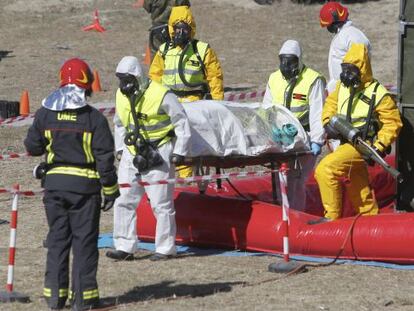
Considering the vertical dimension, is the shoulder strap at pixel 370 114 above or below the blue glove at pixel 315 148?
above

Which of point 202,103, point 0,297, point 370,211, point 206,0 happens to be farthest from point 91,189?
point 206,0

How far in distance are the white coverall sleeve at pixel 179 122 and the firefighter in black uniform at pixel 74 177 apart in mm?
1793

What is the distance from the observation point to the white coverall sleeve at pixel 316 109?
12.5 meters

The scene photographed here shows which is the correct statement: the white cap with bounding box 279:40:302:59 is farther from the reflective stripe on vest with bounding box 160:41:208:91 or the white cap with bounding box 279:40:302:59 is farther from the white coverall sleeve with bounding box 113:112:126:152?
the white coverall sleeve with bounding box 113:112:126:152

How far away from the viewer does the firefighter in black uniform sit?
Answer: 30.3ft

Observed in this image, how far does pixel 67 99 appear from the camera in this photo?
928 centimetres

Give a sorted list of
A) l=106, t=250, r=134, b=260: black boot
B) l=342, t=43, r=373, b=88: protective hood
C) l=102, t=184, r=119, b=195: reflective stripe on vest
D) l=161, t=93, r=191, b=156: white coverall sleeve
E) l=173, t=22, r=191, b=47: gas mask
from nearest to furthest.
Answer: l=102, t=184, r=119, b=195: reflective stripe on vest < l=161, t=93, r=191, b=156: white coverall sleeve < l=106, t=250, r=134, b=260: black boot < l=342, t=43, r=373, b=88: protective hood < l=173, t=22, r=191, b=47: gas mask

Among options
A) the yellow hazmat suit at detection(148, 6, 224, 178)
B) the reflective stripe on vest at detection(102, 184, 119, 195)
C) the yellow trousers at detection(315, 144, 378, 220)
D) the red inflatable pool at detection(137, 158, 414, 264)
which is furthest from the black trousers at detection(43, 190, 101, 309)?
the yellow hazmat suit at detection(148, 6, 224, 178)

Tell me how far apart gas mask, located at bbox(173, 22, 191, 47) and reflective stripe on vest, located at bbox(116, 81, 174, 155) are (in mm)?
2176

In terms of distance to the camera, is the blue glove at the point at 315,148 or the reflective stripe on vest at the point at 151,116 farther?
the blue glove at the point at 315,148

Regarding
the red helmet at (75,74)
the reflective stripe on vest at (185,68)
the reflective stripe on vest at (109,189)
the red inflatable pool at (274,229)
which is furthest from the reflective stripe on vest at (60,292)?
Result: the reflective stripe on vest at (185,68)

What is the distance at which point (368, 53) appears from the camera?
1225 cm

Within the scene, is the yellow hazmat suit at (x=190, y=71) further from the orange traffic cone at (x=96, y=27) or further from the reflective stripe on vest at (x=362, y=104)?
the orange traffic cone at (x=96, y=27)

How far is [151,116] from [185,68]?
89.4 inches
